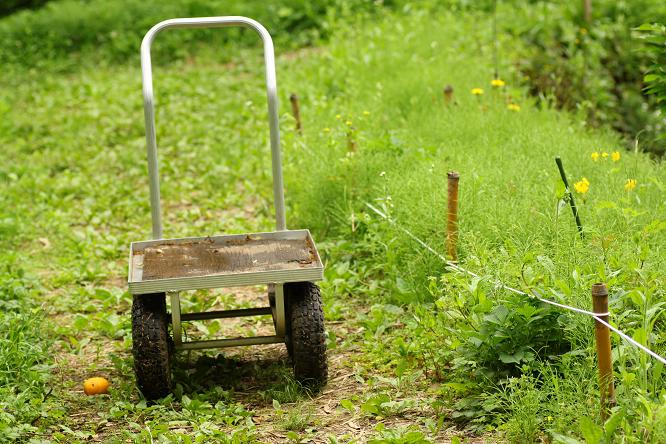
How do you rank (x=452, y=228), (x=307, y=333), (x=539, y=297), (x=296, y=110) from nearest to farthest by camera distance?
(x=539, y=297) < (x=307, y=333) < (x=452, y=228) < (x=296, y=110)

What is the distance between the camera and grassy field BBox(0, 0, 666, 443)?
370cm

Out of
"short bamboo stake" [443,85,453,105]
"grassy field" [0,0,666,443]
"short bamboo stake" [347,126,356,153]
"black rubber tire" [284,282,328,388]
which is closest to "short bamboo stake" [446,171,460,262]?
"grassy field" [0,0,666,443]

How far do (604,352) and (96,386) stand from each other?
2.20 m

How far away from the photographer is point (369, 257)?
554 cm

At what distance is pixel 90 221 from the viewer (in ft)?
22.3

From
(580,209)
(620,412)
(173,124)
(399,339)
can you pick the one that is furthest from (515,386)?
(173,124)

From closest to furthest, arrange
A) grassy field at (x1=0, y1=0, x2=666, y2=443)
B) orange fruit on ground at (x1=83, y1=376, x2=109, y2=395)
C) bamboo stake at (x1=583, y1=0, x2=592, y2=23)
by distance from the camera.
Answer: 1. grassy field at (x1=0, y1=0, x2=666, y2=443)
2. orange fruit on ground at (x1=83, y1=376, x2=109, y2=395)
3. bamboo stake at (x1=583, y1=0, x2=592, y2=23)

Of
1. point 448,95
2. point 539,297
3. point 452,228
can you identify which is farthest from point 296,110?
point 539,297

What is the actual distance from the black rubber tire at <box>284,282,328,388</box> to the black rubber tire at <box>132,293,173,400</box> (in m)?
0.53

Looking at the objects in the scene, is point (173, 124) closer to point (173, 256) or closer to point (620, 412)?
point (173, 256)

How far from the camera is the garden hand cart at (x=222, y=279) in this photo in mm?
3922

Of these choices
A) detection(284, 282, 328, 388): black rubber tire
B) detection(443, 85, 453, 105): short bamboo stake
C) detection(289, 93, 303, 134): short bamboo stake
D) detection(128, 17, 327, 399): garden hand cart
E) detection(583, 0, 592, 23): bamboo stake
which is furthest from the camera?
detection(583, 0, 592, 23): bamboo stake

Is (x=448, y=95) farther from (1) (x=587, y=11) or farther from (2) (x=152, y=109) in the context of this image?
(1) (x=587, y=11)

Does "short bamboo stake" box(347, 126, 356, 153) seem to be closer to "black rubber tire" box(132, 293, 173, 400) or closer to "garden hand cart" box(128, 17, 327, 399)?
"garden hand cart" box(128, 17, 327, 399)
